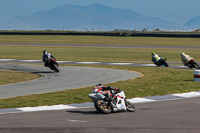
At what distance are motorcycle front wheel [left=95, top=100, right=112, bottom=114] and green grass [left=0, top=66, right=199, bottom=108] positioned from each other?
3.52m

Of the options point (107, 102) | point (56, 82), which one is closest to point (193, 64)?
point (56, 82)

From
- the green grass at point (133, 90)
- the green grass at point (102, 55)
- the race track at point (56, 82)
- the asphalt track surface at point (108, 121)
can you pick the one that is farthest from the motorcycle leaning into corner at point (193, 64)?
the asphalt track surface at point (108, 121)

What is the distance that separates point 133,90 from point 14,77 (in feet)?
32.6

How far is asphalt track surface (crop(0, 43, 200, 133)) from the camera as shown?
37.7ft

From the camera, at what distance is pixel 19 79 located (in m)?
26.9

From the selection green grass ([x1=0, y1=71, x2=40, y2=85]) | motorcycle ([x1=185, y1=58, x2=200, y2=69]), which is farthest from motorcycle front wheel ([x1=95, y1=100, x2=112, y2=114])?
motorcycle ([x1=185, y1=58, x2=200, y2=69])

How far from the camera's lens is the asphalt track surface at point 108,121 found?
11477 millimetres

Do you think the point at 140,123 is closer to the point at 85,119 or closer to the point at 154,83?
the point at 85,119

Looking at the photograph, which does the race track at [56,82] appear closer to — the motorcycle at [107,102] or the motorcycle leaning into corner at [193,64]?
the motorcycle at [107,102]

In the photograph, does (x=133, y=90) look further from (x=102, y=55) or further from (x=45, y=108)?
(x=102, y=55)

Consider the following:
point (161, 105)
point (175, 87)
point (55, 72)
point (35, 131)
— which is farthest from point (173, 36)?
point (35, 131)

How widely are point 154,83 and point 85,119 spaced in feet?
38.0

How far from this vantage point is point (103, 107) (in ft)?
46.3

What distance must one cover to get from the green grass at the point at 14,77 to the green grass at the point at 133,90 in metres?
6.06
